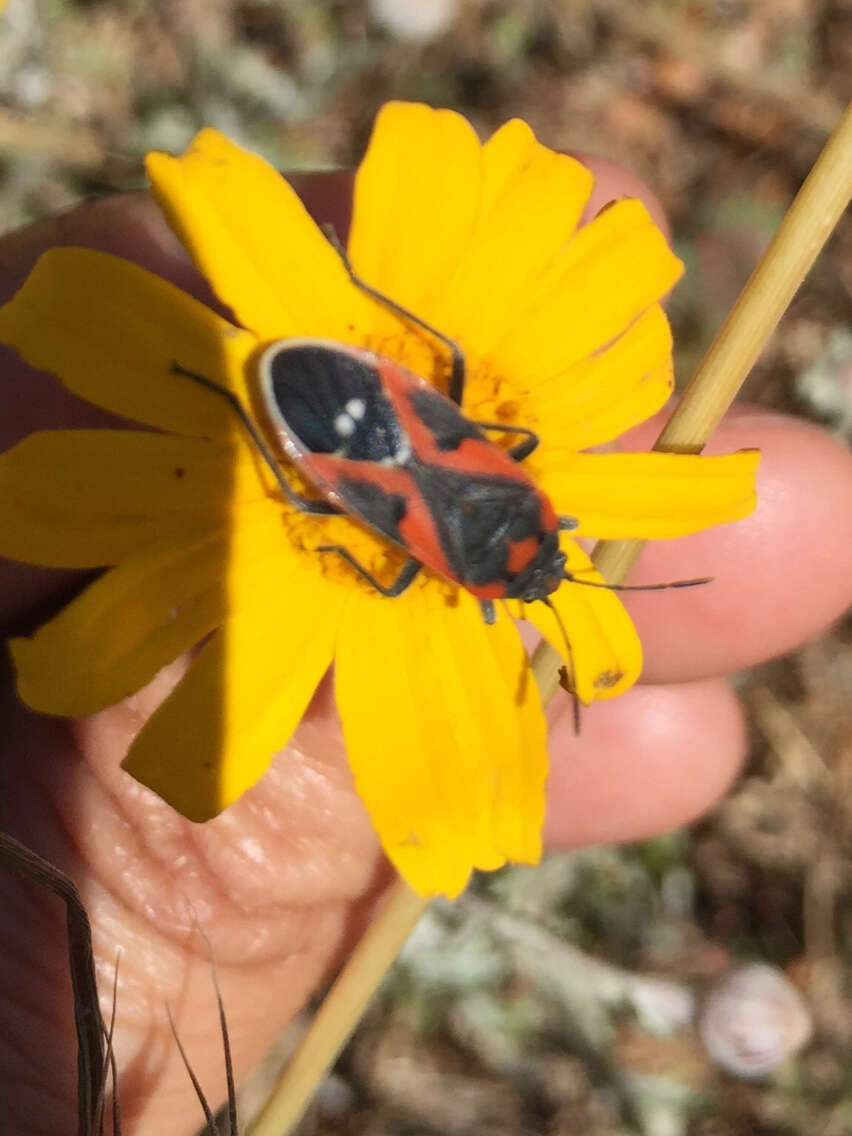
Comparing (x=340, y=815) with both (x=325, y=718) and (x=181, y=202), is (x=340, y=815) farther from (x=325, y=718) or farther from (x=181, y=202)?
(x=181, y=202)

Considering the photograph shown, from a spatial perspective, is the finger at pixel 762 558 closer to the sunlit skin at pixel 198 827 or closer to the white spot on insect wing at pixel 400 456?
the sunlit skin at pixel 198 827

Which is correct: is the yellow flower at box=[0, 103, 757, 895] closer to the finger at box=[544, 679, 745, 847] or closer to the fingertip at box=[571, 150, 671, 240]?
the fingertip at box=[571, 150, 671, 240]

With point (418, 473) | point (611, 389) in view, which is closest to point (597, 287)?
point (611, 389)

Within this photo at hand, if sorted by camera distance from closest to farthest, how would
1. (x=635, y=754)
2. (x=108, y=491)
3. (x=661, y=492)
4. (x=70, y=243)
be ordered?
(x=108, y=491) → (x=661, y=492) → (x=70, y=243) → (x=635, y=754)

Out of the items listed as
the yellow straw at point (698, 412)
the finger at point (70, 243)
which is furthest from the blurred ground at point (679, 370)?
the yellow straw at point (698, 412)

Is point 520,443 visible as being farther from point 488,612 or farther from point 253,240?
point 253,240

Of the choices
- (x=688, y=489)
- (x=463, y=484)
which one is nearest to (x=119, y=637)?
(x=463, y=484)
